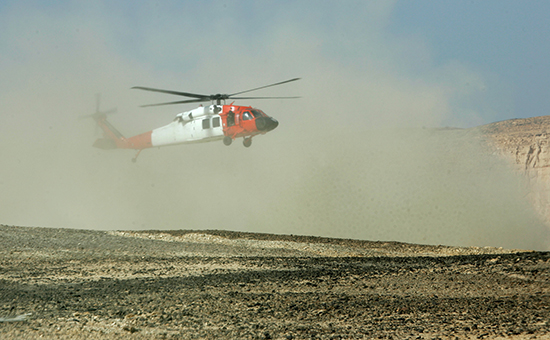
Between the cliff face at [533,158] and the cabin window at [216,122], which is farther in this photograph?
the cliff face at [533,158]

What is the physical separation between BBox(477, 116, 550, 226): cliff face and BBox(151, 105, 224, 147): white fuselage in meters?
26.6

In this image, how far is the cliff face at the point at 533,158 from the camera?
34719mm

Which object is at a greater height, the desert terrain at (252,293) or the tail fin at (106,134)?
the tail fin at (106,134)

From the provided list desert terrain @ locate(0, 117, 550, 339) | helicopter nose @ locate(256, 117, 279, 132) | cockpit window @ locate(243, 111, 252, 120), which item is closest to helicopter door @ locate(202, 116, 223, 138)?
cockpit window @ locate(243, 111, 252, 120)

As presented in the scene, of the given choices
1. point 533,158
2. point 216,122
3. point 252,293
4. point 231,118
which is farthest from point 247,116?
point 533,158

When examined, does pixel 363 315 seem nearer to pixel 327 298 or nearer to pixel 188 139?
pixel 327 298

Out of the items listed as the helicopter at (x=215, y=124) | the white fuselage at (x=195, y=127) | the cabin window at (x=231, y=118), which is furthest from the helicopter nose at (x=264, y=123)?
the white fuselage at (x=195, y=127)

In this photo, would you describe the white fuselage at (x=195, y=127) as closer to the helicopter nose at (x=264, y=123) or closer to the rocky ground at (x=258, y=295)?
the helicopter nose at (x=264, y=123)

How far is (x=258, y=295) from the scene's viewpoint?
22.7ft

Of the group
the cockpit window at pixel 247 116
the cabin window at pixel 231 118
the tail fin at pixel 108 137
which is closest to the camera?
the cockpit window at pixel 247 116

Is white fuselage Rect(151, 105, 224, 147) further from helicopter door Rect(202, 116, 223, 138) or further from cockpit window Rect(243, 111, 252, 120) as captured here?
cockpit window Rect(243, 111, 252, 120)

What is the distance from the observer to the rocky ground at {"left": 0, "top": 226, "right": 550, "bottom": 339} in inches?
203

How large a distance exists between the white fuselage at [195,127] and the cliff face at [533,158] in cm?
2659

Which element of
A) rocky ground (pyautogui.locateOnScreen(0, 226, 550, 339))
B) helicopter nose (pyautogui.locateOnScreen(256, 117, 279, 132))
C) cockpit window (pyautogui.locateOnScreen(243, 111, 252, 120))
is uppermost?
cockpit window (pyautogui.locateOnScreen(243, 111, 252, 120))
